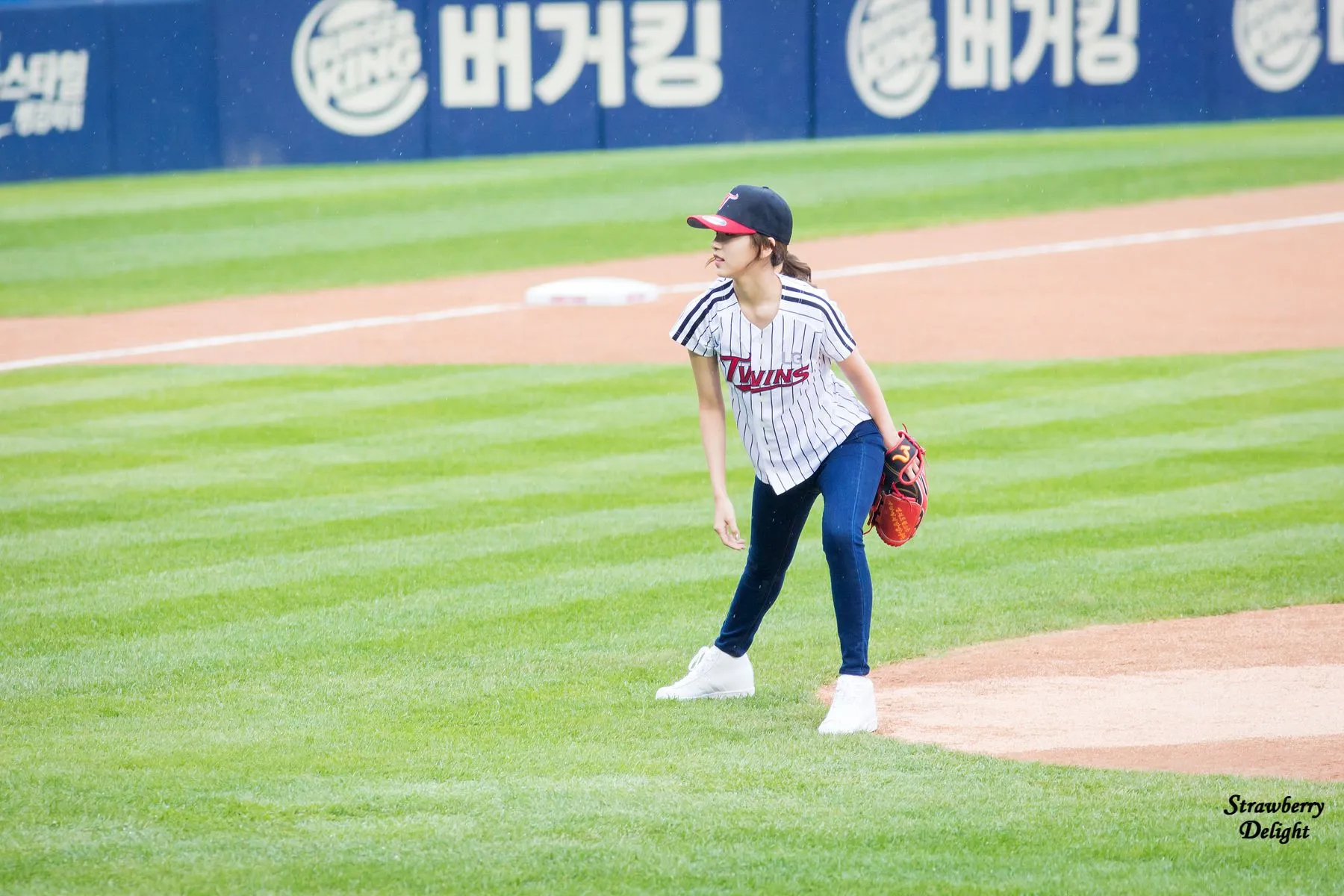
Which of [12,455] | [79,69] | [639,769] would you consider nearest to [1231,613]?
[639,769]

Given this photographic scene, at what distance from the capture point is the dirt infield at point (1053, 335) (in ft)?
18.9

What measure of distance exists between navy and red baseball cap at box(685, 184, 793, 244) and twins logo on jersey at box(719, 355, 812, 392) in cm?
40

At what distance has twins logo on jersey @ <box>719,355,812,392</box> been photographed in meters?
5.76

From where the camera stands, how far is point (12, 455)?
10.8 meters

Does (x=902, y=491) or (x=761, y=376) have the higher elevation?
(x=761, y=376)

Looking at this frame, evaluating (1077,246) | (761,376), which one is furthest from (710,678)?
(1077,246)

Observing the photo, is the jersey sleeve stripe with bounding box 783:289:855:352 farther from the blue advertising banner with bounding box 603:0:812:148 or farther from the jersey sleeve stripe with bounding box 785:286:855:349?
the blue advertising banner with bounding box 603:0:812:148

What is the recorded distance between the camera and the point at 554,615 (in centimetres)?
731

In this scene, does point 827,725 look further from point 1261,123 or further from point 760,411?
point 1261,123

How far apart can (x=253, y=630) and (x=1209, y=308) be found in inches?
435

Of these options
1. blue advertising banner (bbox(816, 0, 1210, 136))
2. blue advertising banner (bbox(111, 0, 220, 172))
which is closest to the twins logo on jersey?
blue advertising banner (bbox(111, 0, 220, 172))

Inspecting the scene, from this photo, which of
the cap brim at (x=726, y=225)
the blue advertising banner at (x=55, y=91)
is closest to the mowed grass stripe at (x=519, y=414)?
the cap brim at (x=726, y=225)

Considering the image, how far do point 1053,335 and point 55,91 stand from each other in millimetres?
14730

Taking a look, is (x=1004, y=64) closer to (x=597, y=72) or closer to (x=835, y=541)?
(x=597, y=72)
